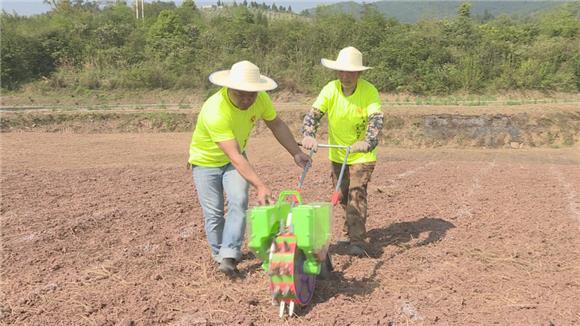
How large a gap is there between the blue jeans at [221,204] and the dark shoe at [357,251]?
1194mm

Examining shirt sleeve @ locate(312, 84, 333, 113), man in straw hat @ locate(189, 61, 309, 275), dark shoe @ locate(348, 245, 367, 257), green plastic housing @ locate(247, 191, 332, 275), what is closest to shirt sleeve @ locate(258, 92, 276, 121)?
man in straw hat @ locate(189, 61, 309, 275)

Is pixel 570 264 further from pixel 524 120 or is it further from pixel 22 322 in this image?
pixel 524 120

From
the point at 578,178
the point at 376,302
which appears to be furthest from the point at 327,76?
Result: the point at 376,302

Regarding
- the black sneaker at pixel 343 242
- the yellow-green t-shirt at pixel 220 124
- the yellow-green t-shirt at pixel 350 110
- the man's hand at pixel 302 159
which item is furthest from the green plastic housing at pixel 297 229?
the black sneaker at pixel 343 242

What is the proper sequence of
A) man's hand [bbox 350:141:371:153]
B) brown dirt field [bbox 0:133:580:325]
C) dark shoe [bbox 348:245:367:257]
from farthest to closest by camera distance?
1. dark shoe [bbox 348:245:367:257]
2. man's hand [bbox 350:141:371:153]
3. brown dirt field [bbox 0:133:580:325]

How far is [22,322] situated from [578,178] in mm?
9276

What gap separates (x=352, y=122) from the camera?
5.34 meters

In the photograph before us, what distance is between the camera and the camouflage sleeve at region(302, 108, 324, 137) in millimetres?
5166

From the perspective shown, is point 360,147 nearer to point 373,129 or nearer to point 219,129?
point 373,129

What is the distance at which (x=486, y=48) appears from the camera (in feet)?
80.2

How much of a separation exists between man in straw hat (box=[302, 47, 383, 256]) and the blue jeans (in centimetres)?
85

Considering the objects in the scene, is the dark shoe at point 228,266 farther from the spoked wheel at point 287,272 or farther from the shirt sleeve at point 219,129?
the shirt sleeve at point 219,129

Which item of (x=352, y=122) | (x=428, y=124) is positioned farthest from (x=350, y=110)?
(x=428, y=124)

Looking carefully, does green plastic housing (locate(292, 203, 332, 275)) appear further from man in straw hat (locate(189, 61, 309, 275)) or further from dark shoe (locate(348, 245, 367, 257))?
dark shoe (locate(348, 245, 367, 257))
